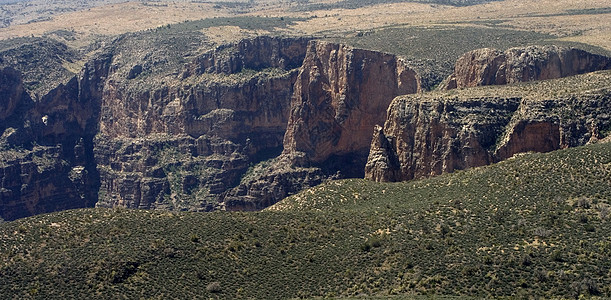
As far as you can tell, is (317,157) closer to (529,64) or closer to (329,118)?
(329,118)

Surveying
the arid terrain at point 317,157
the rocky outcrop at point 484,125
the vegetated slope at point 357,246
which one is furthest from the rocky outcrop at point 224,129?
the vegetated slope at point 357,246

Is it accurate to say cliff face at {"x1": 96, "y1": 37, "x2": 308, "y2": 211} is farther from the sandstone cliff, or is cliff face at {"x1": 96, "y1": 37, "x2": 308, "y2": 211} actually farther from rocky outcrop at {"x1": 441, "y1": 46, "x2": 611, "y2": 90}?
rocky outcrop at {"x1": 441, "y1": 46, "x2": 611, "y2": 90}

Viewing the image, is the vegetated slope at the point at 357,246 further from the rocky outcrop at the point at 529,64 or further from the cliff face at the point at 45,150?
the cliff face at the point at 45,150

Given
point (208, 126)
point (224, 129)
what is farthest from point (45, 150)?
point (224, 129)

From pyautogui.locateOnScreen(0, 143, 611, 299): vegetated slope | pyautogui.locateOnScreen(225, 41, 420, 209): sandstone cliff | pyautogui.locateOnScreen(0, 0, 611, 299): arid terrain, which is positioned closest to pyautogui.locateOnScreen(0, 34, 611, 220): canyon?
pyautogui.locateOnScreen(225, 41, 420, 209): sandstone cliff

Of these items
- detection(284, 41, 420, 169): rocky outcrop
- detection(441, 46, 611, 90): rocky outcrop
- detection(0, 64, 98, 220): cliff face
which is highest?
detection(441, 46, 611, 90): rocky outcrop

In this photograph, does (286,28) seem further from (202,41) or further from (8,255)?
(8,255)

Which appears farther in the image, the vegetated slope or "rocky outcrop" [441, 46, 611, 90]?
"rocky outcrop" [441, 46, 611, 90]
